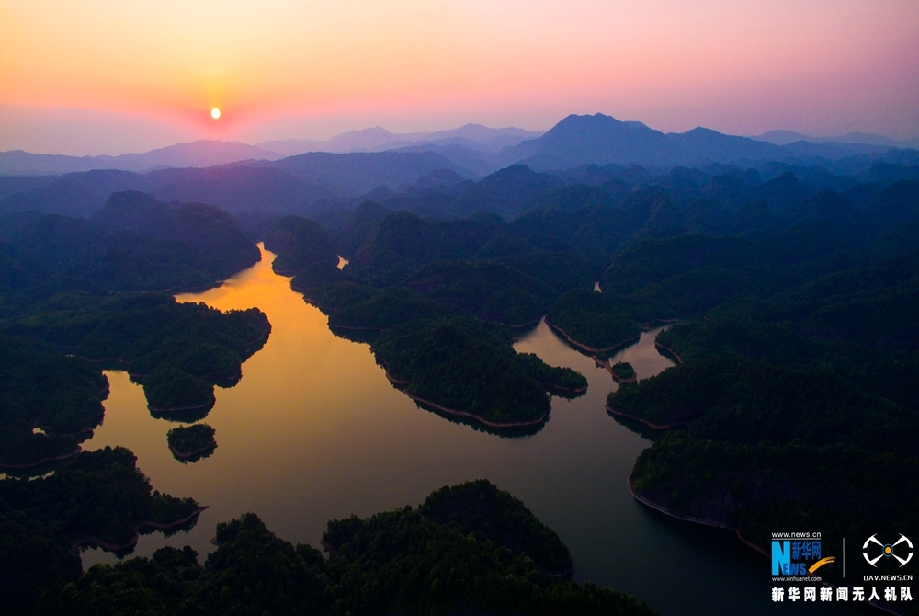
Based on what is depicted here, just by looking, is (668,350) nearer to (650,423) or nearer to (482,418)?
(650,423)

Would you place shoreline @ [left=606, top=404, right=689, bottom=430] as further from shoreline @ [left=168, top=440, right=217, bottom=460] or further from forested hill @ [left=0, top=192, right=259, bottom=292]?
forested hill @ [left=0, top=192, right=259, bottom=292]

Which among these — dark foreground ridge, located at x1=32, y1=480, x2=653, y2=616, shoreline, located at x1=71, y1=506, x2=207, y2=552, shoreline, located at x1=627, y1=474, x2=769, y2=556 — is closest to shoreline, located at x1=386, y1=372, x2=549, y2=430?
shoreline, located at x1=627, y1=474, x2=769, y2=556

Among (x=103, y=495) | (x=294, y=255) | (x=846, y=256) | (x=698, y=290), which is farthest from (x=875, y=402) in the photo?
(x=294, y=255)

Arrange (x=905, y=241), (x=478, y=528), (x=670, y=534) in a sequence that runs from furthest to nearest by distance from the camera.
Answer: (x=905, y=241)
(x=670, y=534)
(x=478, y=528)

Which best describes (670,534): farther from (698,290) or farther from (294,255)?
(294,255)

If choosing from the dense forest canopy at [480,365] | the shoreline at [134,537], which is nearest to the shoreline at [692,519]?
the dense forest canopy at [480,365]

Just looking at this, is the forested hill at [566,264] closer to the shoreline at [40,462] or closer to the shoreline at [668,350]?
the shoreline at [668,350]

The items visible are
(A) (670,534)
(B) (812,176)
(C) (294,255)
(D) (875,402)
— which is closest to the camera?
(A) (670,534)

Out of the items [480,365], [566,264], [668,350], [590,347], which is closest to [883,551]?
[480,365]
